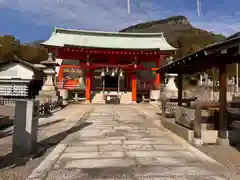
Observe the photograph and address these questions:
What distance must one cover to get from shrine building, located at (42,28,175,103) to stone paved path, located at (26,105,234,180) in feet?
53.3

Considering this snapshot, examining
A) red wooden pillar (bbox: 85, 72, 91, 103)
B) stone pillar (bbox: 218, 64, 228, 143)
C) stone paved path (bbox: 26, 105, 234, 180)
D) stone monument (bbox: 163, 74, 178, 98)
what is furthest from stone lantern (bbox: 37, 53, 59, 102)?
stone pillar (bbox: 218, 64, 228, 143)

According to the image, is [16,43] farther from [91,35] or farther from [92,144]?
[92,144]

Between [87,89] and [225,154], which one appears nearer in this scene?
[225,154]

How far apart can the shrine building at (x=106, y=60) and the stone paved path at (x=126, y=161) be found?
16.3 meters

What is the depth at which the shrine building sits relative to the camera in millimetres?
24234

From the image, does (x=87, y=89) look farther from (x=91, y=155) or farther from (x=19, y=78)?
(x=91, y=155)

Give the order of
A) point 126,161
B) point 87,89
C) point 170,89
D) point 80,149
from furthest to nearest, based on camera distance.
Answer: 1. point 87,89
2. point 170,89
3. point 80,149
4. point 126,161

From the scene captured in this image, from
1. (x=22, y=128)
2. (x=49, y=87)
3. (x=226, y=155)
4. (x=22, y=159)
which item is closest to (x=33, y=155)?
(x=22, y=159)

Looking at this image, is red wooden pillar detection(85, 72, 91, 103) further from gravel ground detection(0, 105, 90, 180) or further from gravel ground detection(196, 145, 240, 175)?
gravel ground detection(196, 145, 240, 175)

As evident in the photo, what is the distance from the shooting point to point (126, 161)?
5.63 meters

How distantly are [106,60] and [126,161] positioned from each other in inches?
838

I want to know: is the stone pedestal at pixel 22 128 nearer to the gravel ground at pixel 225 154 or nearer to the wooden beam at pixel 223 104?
the gravel ground at pixel 225 154

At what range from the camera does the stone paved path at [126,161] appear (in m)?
4.77

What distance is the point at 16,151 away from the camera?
241 inches
